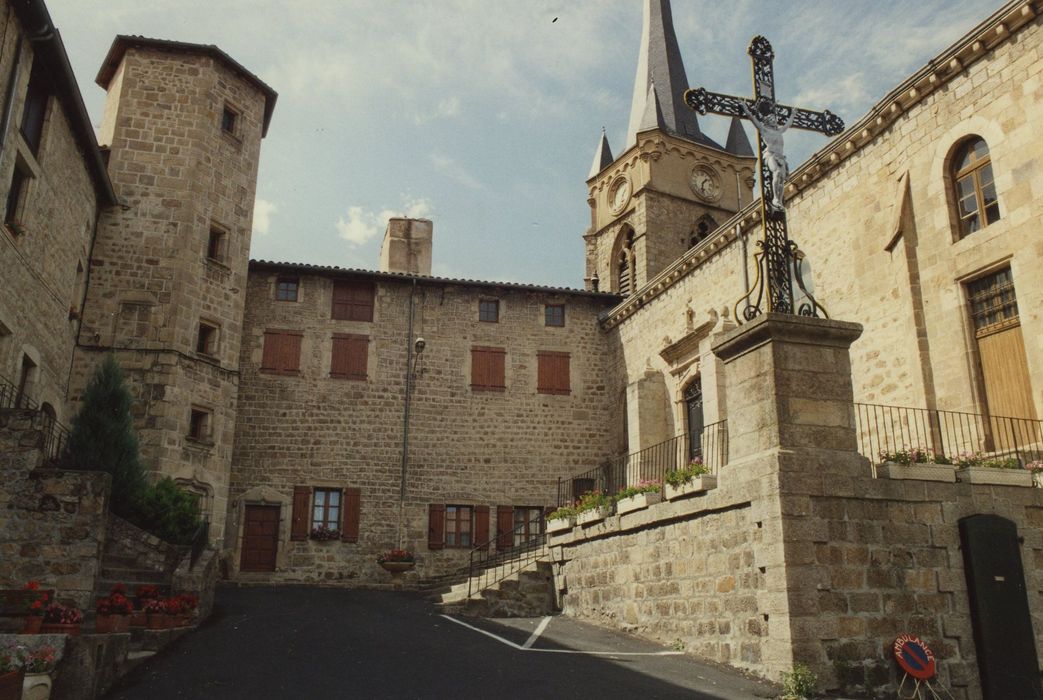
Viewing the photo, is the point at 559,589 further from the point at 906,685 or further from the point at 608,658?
the point at 906,685

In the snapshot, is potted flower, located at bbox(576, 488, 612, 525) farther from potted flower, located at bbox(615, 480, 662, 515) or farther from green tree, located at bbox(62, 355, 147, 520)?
green tree, located at bbox(62, 355, 147, 520)

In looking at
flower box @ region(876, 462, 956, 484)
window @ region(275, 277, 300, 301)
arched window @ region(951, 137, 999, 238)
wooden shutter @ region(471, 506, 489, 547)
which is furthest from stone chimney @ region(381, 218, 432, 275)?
flower box @ region(876, 462, 956, 484)

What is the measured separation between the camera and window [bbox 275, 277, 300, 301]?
21.9 meters

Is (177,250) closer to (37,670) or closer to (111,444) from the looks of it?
(111,444)

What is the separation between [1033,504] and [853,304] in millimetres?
5729

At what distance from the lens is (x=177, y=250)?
1880 cm

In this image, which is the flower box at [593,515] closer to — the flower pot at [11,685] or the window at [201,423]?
the flower pot at [11,685]

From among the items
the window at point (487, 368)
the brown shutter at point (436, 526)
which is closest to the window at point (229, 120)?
the window at point (487, 368)

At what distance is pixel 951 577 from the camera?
350 inches

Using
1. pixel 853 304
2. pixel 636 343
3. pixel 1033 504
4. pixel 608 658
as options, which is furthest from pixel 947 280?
pixel 636 343

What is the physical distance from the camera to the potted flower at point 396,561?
1989cm

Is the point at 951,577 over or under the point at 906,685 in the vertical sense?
over

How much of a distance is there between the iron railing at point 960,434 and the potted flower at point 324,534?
12.0 metres

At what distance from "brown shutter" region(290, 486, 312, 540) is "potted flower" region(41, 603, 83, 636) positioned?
39.6 feet
